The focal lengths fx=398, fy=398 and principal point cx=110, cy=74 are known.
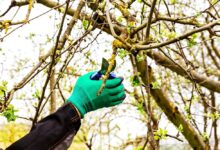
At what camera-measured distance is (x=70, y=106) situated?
72.4 inches

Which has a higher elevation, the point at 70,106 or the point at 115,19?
the point at 115,19

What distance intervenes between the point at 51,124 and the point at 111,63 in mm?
399

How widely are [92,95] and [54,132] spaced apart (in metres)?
0.28

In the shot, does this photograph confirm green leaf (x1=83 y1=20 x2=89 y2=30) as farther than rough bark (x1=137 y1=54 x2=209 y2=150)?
No

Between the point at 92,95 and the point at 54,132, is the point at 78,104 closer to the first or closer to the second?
the point at 92,95

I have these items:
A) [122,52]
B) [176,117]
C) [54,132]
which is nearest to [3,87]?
[54,132]

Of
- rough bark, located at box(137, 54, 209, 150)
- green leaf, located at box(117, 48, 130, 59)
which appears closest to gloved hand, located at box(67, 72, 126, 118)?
green leaf, located at box(117, 48, 130, 59)

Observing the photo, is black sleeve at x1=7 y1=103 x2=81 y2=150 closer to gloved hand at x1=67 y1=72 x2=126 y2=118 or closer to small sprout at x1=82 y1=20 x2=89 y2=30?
gloved hand at x1=67 y1=72 x2=126 y2=118

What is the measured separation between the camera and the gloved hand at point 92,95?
1874 mm

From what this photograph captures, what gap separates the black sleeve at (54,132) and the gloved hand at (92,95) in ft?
0.23

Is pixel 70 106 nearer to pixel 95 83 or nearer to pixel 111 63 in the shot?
pixel 95 83

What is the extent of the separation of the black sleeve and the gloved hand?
72 millimetres

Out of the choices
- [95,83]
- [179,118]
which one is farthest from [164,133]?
[179,118]

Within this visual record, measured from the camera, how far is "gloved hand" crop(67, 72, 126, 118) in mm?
1874
